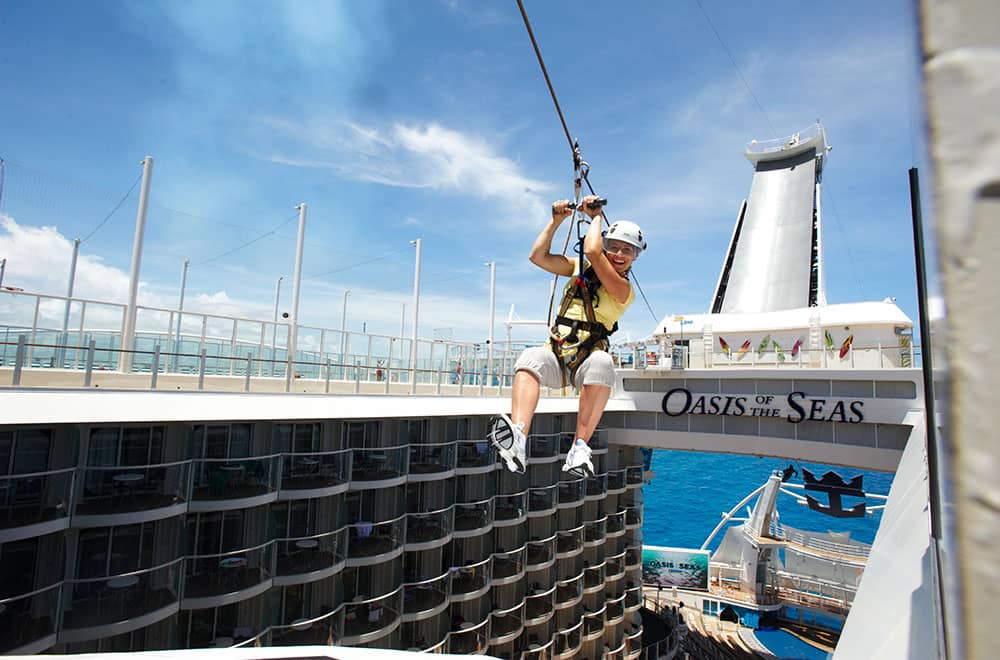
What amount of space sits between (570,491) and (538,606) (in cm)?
414

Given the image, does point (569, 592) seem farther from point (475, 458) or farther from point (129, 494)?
point (129, 494)

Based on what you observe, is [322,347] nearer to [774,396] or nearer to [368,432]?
[368,432]

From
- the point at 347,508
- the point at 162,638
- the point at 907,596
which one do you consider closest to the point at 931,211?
the point at 907,596

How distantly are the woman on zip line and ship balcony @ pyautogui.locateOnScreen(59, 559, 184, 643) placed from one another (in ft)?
27.6

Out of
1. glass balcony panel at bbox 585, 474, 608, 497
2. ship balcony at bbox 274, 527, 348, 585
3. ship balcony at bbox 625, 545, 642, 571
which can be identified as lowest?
ship balcony at bbox 625, 545, 642, 571

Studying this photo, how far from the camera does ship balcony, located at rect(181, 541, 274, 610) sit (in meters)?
11.0

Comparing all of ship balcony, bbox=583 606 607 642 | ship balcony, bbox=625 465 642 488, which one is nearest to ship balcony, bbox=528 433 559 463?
ship balcony, bbox=625 465 642 488

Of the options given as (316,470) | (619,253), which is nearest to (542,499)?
(316,470)

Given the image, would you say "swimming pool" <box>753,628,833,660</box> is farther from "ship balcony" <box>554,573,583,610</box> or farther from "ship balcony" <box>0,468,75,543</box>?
"ship balcony" <box>0,468,75,543</box>

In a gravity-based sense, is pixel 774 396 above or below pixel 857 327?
below

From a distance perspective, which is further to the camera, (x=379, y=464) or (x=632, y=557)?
(x=632, y=557)

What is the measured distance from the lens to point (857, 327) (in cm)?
2281

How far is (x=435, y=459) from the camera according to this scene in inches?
662

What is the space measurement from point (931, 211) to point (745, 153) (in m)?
46.0
